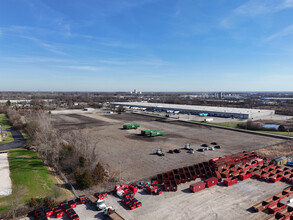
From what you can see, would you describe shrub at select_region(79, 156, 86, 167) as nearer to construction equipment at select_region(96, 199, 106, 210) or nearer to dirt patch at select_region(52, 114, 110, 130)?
construction equipment at select_region(96, 199, 106, 210)

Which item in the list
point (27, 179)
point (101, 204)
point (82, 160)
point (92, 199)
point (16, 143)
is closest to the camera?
point (101, 204)

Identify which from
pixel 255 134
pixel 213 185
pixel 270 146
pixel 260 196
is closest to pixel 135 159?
pixel 213 185

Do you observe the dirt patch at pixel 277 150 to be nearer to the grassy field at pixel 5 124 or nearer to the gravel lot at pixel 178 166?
the gravel lot at pixel 178 166

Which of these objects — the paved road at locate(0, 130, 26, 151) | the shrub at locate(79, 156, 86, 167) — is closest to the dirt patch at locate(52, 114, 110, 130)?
the paved road at locate(0, 130, 26, 151)

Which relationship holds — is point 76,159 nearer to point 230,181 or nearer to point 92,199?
point 92,199

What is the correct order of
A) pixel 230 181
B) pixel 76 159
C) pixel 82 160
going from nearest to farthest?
pixel 230 181 → pixel 82 160 → pixel 76 159

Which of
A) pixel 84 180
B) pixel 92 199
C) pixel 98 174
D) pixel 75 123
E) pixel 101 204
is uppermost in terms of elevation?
pixel 98 174

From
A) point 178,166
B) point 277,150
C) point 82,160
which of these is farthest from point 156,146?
point 277,150

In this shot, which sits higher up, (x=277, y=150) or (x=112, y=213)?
(x=277, y=150)
